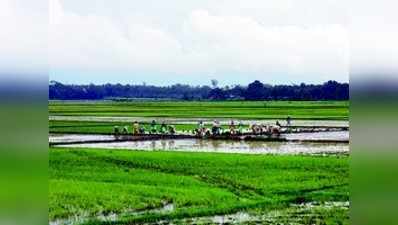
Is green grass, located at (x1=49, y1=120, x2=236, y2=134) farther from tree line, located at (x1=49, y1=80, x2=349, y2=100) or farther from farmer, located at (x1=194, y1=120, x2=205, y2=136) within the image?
tree line, located at (x1=49, y1=80, x2=349, y2=100)

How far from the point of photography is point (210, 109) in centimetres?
532

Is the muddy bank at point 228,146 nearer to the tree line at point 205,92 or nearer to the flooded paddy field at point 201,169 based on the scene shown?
the flooded paddy field at point 201,169

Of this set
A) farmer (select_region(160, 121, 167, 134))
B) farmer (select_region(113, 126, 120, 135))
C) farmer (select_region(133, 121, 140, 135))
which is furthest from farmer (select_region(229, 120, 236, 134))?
farmer (select_region(113, 126, 120, 135))

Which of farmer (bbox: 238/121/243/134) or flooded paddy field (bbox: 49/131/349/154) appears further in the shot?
farmer (bbox: 238/121/243/134)

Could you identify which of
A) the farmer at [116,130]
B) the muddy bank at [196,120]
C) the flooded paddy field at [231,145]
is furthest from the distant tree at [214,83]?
the farmer at [116,130]

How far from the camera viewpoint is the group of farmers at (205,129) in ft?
17.3

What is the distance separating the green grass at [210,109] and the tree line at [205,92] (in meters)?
0.05

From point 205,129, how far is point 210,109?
150mm

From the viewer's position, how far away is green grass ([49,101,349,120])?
5120 mm

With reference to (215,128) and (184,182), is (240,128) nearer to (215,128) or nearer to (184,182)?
(215,128)

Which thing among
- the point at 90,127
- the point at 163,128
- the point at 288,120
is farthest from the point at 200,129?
the point at 90,127

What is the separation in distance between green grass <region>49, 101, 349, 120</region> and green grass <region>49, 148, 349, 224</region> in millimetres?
274
